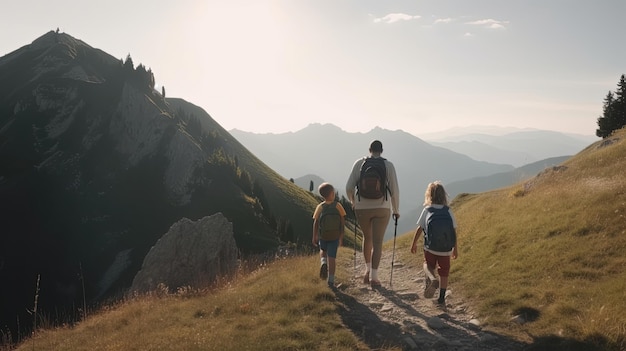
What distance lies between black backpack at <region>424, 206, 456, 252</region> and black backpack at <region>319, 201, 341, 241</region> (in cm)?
251

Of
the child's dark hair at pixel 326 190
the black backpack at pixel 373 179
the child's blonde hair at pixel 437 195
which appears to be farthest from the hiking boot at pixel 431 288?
the child's dark hair at pixel 326 190

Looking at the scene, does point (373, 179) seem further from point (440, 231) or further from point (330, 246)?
point (330, 246)

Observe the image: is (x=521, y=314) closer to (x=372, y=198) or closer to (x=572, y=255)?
(x=572, y=255)

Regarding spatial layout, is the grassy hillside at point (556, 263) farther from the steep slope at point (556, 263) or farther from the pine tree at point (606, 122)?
the pine tree at point (606, 122)

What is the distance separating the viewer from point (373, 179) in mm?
10203

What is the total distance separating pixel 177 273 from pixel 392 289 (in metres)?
12.0

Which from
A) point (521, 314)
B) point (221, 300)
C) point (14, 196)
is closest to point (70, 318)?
point (221, 300)

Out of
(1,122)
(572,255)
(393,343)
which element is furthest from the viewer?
(1,122)

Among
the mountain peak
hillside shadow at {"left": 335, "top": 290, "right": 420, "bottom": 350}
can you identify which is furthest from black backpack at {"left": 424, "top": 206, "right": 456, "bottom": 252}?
the mountain peak

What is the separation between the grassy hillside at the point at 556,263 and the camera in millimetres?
7496

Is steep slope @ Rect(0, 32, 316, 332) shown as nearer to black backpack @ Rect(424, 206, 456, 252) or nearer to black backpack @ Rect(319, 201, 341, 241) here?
black backpack @ Rect(319, 201, 341, 241)

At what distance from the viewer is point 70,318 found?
12.1 metres

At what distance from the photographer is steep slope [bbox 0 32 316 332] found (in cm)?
7912

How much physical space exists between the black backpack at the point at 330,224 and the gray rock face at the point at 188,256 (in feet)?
27.0
